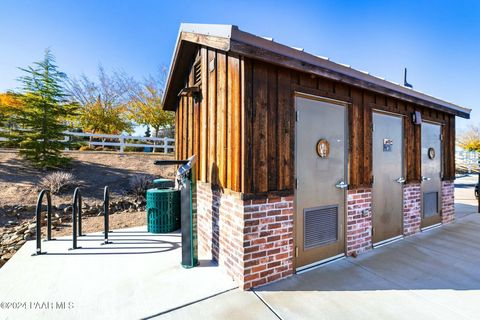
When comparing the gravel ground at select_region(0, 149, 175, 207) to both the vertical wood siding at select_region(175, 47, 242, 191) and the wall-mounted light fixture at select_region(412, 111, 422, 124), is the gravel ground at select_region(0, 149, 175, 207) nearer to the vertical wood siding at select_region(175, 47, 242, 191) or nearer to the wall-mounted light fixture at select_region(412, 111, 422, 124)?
the vertical wood siding at select_region(175, 47, 242, 191)

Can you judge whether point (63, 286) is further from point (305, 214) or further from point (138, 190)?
point (138, 190)

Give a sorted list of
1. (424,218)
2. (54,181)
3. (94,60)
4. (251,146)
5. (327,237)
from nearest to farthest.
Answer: (251,146), (327,237), (424,218), (54,181), (94,60)

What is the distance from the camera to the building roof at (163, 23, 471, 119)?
2240 mm

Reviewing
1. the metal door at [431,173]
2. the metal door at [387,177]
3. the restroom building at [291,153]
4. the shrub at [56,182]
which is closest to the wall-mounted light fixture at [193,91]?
the restroom building at [291,153]

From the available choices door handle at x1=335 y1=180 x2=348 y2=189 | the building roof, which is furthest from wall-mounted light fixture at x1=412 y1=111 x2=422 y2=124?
door handle at x1=335 y1=180 x2=348 y2=189

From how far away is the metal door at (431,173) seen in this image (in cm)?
477

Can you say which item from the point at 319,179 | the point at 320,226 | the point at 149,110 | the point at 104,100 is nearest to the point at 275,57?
the point at 319,179

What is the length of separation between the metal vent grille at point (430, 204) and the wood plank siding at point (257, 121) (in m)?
2.16

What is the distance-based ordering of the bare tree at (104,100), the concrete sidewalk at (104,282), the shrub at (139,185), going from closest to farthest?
the concrete sidewalk at (104,282) < the shrub at (139,185) < the bare tree at (104,100)

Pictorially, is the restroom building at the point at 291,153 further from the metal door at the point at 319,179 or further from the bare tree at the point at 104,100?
the bare tree at the point at 104,100

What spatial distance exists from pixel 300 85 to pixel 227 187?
164 cm

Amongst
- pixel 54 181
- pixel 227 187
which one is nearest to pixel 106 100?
pixel 54 181

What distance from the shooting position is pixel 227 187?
2.80 meters

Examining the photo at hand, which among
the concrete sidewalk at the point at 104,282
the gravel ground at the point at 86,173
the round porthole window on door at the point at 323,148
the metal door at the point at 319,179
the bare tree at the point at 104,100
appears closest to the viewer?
the concrete sidewalk at the point at 104,282
